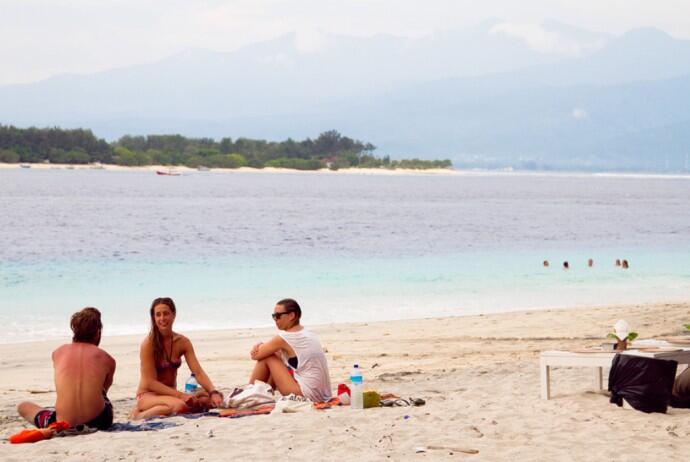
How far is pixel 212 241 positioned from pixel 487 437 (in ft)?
106

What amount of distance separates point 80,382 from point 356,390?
2.10 meters

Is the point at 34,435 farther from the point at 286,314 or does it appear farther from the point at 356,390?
the point at 356,390

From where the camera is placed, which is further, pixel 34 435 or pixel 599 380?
pixel 599 380

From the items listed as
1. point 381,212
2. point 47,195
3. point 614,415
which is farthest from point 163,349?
point 47,195

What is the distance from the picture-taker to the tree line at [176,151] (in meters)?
159

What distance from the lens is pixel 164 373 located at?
855cm

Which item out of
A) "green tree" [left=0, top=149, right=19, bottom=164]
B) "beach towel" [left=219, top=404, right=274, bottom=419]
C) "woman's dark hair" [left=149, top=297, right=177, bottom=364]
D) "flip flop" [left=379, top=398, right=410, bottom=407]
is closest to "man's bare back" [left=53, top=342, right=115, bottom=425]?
"woman's dark hair" [left=149, top=297, right=177, bottom=364]

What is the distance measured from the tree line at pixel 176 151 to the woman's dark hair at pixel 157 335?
15295cm

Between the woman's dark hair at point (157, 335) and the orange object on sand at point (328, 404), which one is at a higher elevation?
the woman's dark hair at point (157, 335)

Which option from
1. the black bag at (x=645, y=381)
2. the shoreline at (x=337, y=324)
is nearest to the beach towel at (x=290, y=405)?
the black bag at (x=645, y=381)

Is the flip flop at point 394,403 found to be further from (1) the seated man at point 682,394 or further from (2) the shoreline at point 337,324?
(2) the shoreline at point 337,324

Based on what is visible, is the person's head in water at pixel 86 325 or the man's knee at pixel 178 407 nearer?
the person's head in water at pixel 86 325

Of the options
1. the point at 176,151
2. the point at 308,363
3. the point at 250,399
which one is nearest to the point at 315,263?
the point at 308,363

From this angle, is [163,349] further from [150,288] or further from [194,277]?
[194,277]
